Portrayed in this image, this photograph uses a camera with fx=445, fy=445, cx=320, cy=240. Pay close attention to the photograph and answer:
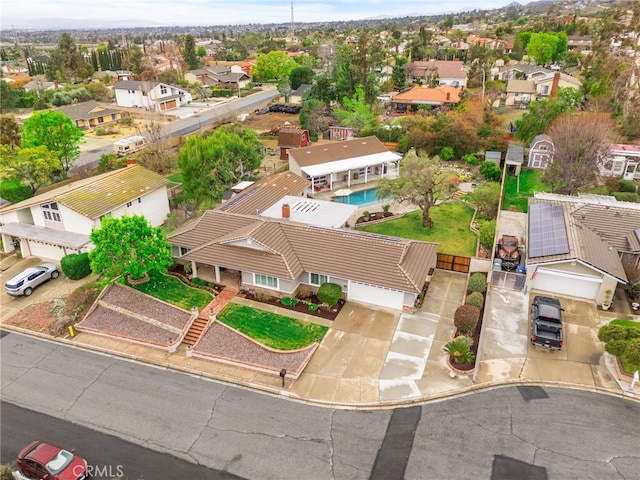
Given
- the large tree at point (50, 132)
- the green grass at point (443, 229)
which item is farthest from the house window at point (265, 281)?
the large tree at point (50, 132)

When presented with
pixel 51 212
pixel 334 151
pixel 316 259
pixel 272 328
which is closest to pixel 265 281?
pixel 316 259

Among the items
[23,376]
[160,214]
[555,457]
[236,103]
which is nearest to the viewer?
[555,457]

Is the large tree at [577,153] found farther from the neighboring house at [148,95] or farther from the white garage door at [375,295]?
the neighboring house at [148,95]

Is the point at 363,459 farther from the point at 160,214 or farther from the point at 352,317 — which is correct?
the point at 160,214

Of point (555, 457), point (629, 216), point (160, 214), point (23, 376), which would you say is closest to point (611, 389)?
point (555, 457)

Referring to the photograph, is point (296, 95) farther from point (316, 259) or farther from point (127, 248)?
point (127, 248)
